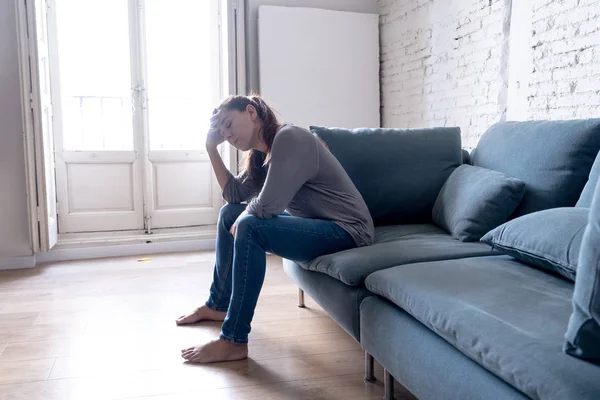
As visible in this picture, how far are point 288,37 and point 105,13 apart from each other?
1.54 meters

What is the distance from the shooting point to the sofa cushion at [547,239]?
4.62 ft

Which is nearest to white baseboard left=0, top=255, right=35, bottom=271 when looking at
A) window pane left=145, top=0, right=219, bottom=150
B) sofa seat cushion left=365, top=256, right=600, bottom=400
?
window pane left=145, top=0, right=219, bottom=150

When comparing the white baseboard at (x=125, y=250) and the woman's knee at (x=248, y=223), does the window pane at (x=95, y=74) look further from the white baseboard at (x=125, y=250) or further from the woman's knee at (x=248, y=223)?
the woman's knee at (x=248, y=223)

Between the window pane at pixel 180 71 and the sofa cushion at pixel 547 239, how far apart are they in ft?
11.0

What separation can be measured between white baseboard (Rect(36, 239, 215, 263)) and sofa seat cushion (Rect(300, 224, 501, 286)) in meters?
2.28

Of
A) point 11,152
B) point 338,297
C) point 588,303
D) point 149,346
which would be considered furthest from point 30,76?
point 588,303

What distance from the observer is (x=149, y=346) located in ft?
7.18

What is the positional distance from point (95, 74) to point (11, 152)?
1.00 metres

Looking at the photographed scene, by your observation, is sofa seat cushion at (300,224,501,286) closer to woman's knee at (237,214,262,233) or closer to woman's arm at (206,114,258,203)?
woman's knee at (237,214,262,233)

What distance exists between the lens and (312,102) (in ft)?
14.2

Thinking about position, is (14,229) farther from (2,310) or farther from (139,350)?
(139,350)

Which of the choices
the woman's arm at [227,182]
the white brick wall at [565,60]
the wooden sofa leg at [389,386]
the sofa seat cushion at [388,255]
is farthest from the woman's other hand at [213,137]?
the white brick wall at [565,60]

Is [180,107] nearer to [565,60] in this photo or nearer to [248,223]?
[248,223]

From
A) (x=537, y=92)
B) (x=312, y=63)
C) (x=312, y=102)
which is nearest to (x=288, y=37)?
(x=312, y=63)
